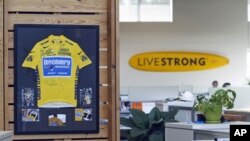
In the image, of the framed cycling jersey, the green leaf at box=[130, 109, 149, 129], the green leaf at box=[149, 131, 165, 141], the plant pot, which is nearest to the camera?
the framed cycling jersey

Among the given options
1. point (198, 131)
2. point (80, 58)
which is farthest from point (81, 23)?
point (198, 131)

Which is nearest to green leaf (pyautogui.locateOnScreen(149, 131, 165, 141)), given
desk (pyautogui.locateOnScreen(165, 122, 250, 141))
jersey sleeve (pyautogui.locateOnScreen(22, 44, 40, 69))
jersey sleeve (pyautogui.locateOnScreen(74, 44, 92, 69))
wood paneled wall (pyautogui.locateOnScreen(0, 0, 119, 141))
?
desk (pyautogui.locateOnScreen(165, 122, 250, 141))

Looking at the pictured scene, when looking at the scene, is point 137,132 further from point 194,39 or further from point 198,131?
point 194,39

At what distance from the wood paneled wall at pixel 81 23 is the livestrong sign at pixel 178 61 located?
1000 cm

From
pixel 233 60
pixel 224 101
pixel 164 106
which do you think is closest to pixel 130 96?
pixel 164 106

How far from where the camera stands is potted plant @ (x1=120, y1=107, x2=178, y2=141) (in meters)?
5.44

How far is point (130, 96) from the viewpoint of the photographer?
34.3 feet

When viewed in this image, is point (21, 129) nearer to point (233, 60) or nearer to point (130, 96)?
point (130, 96)

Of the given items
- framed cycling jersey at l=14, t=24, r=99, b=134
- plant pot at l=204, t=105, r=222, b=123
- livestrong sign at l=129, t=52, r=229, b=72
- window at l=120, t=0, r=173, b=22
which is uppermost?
window at l=120, t=0, r=173, b=22

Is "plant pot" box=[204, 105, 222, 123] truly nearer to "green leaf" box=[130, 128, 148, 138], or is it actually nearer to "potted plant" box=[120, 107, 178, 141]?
"potted plant" box=[120, 107, 178, 141]

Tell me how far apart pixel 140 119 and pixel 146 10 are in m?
8.30

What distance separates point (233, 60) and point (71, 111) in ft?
35.3

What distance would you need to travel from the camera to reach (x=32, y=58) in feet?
10.4

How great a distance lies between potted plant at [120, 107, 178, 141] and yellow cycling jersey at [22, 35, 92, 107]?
7.56 ft
